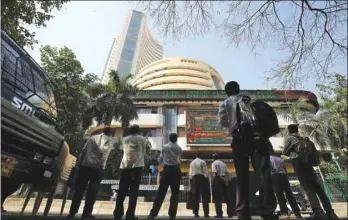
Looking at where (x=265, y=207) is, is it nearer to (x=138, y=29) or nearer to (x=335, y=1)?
(x=335, y=1)

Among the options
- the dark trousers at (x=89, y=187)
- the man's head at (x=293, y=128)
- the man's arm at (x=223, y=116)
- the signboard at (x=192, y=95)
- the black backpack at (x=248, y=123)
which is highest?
the signboard at (x=192, y=95)

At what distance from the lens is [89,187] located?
17.8 feet

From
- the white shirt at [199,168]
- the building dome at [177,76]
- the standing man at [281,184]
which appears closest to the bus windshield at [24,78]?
the white shirt at [199,168]

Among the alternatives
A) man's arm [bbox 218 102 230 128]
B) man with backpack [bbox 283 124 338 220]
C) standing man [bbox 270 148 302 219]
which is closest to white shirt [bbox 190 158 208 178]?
standing man [bbox 270 148 302 219]

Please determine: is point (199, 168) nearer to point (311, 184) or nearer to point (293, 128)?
point (293, 128)

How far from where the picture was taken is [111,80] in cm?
2369

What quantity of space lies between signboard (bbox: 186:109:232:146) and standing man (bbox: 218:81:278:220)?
75.8 ft

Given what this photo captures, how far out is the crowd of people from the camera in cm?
375

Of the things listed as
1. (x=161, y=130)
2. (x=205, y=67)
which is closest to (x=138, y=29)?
(x=205, y=67)

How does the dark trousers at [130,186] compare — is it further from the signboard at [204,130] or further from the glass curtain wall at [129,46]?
the glass curtain wall at [129,46]

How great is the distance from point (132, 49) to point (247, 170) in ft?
313

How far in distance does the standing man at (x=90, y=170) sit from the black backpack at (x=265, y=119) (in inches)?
120

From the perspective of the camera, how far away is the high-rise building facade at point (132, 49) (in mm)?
89688

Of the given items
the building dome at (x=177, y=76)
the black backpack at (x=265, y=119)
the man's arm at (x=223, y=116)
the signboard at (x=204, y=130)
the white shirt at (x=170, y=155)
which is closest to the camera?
the black backpack at (x=265, y=119)
